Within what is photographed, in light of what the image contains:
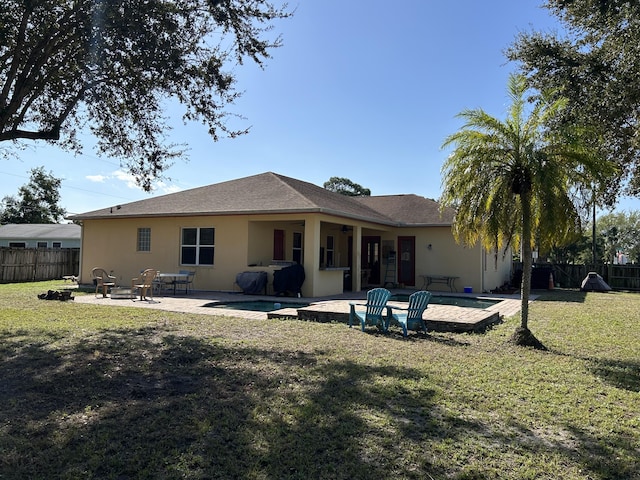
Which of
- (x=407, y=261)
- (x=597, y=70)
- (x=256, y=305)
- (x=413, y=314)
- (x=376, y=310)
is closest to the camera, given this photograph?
(x=413, y=314)

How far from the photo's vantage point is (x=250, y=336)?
311 inches

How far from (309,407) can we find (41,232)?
38.4 metres

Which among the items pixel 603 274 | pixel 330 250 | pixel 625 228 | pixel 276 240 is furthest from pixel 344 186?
pixel 276 240

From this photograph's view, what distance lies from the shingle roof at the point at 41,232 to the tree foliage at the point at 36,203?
43.9ft

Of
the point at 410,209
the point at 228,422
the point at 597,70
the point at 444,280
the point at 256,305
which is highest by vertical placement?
the point at 597,70

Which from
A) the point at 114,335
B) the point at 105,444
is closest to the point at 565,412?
the point at 105,444

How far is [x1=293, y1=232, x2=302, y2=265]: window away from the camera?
18.4 metres

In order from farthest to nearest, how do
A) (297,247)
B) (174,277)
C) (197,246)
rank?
1. (297,247)
2. (197,246)
3. (174,277)

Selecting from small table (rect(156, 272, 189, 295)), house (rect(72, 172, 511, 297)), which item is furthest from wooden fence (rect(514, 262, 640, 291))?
small table (rect(156, 272, 189, 295))

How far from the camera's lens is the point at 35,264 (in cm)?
2194

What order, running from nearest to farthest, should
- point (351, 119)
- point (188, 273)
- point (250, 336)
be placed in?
point (250, 336) → point (188, 273) → point (351, 119)

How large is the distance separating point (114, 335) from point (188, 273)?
823 centimetres

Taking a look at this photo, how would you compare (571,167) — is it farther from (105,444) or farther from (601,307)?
(601,307)

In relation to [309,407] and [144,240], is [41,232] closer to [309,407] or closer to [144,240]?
[144,240]
